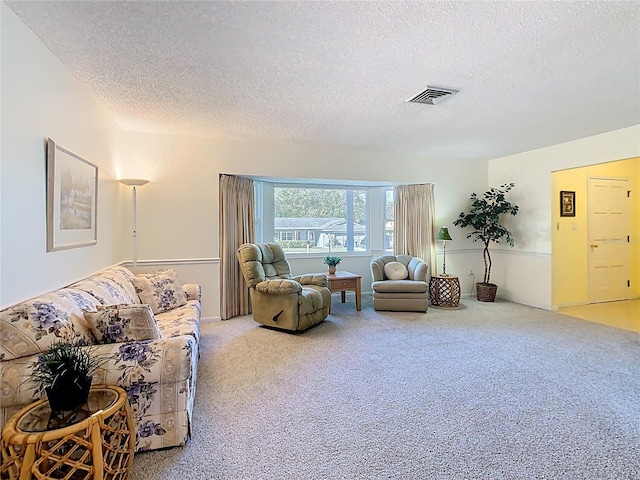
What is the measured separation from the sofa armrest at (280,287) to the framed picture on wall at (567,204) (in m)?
4.16

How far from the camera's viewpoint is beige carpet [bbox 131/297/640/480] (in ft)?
5.64

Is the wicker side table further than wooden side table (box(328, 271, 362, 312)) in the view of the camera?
No

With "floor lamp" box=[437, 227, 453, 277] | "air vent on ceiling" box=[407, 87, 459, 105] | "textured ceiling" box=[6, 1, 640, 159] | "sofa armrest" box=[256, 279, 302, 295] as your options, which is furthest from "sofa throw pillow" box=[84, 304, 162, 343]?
"floor lamp" box=[437, 227, 453, 277]

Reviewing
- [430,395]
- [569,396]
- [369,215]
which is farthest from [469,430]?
[369,215]

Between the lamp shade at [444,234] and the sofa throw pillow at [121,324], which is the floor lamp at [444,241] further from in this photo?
the sofa throw pillow at [121,324]

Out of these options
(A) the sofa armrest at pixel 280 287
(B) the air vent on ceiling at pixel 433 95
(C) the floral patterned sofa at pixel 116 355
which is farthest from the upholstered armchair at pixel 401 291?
(C) the floral patterned sofa at pixel 116 355

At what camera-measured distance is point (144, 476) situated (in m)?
1.64

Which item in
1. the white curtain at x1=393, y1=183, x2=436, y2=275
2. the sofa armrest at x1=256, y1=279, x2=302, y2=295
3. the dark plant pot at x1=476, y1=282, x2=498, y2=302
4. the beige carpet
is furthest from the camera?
the white curtain at x1=393, y1=183, x2=436, y2=275

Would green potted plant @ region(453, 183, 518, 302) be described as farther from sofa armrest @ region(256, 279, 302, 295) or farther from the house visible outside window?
sofa armrest @ region(256, 279, 302, 295)

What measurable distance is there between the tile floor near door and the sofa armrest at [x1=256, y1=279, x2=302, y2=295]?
12.6 ft

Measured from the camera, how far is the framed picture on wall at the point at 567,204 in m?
5.01

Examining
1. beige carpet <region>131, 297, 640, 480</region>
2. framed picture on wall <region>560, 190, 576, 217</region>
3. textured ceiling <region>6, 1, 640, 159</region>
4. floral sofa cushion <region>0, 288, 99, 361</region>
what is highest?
textured ceiling <region>6, 1, 640, 159</region>

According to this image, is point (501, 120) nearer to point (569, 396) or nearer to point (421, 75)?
point (421, 75)

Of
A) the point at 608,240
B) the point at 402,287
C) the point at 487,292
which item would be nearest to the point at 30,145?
the point at 402,287
